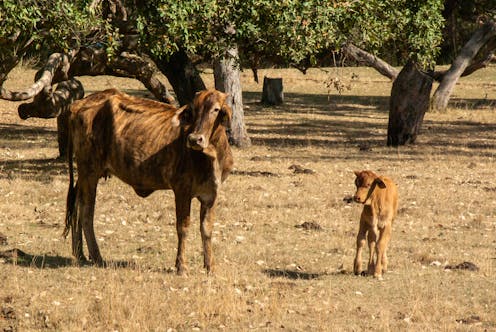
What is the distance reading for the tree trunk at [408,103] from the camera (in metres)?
31.1

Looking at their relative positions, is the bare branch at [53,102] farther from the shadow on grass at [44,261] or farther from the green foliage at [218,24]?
the shadow on grass at [44,261]

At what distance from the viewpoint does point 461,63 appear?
43.8 meters

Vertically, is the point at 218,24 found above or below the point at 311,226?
above

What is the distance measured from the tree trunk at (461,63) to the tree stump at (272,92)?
732cm

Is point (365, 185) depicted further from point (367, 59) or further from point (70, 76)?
point (367, 59)

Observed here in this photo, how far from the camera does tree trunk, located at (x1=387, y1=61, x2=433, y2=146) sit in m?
31.1

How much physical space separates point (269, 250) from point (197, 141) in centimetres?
377

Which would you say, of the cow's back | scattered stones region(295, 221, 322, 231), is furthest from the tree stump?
the cow's back

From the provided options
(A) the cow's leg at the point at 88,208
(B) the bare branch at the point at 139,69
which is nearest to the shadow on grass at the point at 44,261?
(A) the cow's leg at the point at 88,208

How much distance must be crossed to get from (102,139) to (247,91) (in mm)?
40265

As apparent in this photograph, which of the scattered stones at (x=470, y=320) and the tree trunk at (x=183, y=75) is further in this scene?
the tree trunk at (x=183, y=75)

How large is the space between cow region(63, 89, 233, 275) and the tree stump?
3144 centimetres

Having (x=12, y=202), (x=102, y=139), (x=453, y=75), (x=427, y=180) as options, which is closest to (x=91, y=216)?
(x=102, y=139)

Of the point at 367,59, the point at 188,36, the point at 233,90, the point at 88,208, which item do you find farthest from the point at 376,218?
the point at 367,59
